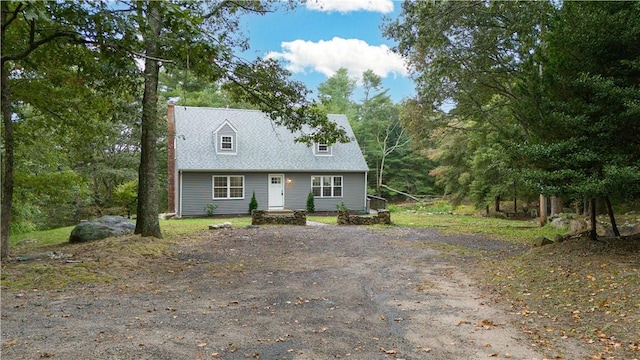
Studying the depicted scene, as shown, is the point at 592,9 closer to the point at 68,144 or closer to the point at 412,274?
the point at 412,274

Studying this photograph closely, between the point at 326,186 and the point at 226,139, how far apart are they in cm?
610

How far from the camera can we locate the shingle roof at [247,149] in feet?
68.2

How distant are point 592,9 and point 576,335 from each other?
224 inches

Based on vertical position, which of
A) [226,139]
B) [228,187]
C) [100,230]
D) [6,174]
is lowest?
[100,230]

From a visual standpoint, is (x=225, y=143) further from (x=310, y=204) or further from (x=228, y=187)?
(x=310, y=204)

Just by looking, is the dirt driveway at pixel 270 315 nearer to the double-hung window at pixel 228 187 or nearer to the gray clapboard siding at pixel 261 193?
the gray clapboard siding at pixel 261 193

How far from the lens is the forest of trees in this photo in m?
6.12

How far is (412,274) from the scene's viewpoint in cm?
718

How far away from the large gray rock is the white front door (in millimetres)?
10735

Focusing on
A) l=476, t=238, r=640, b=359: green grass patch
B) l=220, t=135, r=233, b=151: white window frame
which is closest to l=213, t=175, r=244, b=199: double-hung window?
l=220, t=135, r=233, b=151: white window frame

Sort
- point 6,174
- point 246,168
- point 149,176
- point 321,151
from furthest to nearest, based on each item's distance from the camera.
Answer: point 321,151 → point 246,168 → point 149,176 → point 6,174

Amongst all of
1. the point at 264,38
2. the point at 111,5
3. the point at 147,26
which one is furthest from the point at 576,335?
the point at 264,38

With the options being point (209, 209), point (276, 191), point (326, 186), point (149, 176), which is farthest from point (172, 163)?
point (149, 176)

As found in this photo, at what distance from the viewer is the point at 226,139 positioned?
2150 cm
